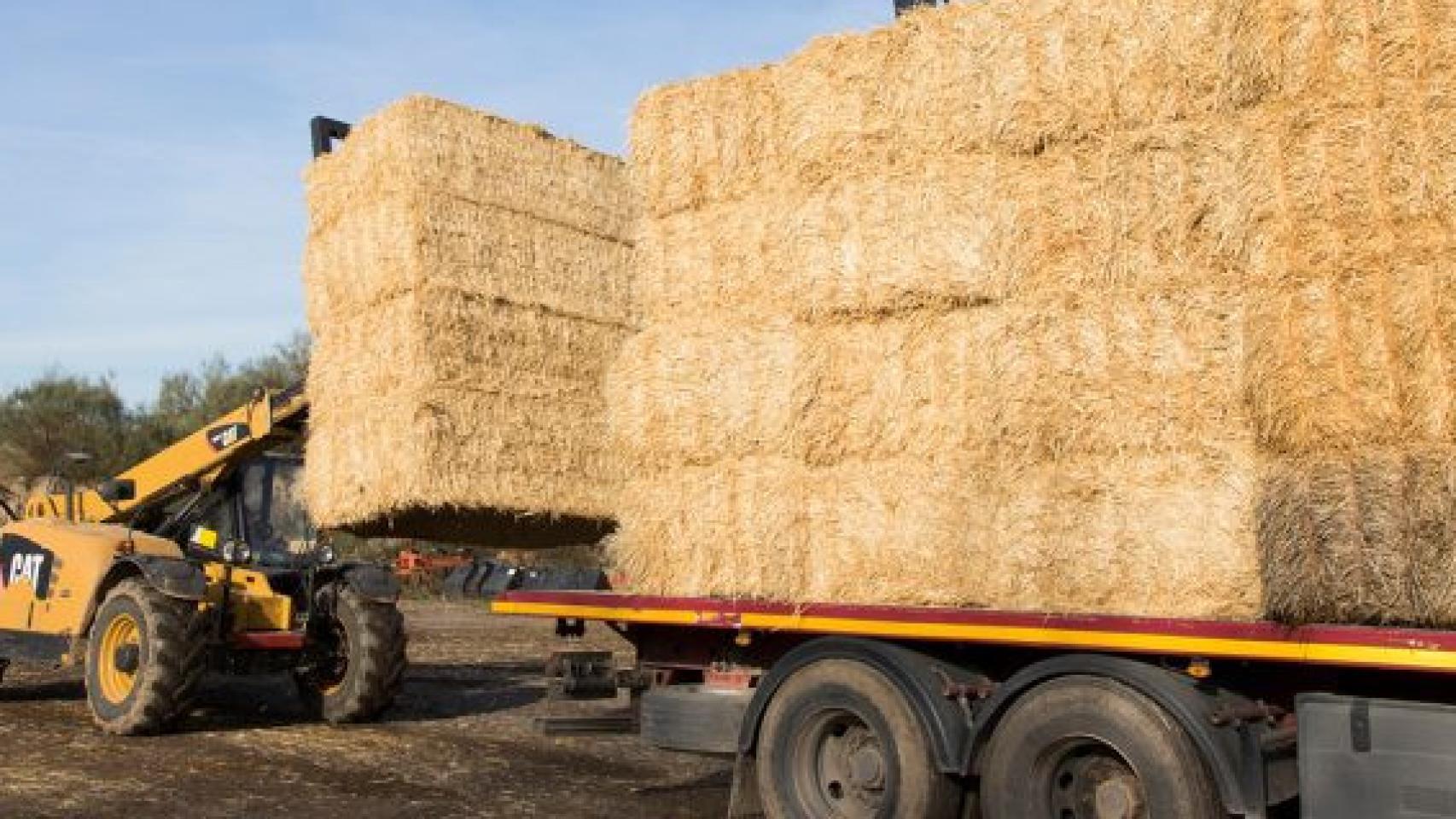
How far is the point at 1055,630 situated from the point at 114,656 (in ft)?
26.8

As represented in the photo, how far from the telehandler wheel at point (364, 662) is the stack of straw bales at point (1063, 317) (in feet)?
14.9

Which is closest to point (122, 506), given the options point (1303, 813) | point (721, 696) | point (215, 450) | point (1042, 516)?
point (215, 450)

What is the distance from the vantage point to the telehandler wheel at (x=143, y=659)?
11.2m

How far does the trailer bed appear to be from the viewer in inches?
221

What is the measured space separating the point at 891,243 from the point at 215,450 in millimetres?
7558

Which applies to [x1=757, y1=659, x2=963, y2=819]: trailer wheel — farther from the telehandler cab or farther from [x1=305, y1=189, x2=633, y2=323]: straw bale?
the telehandler cab

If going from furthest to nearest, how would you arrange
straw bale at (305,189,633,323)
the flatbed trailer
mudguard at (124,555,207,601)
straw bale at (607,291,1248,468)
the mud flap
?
1. mudguard at (124,555,207,601)
2. straw bale at (305,189,633,323)
3. the mud flap
4. straw bale at (607,291,1248,468)
5. the flatbed trailer

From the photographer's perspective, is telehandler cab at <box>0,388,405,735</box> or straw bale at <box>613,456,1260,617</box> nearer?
straw bale at <box>613,456,1260,617</box>

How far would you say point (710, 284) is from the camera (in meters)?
8.24

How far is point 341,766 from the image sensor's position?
400 inches

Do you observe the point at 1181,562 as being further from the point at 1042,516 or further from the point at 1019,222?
the point at 1019,222

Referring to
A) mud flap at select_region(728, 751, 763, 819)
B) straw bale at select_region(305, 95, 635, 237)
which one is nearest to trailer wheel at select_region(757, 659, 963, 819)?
mud flap at select_region(728, 751, 763, 819)

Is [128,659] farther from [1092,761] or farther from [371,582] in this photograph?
[1092,761]

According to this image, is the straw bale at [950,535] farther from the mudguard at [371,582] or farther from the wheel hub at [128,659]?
the wheel hub at [128,659]
